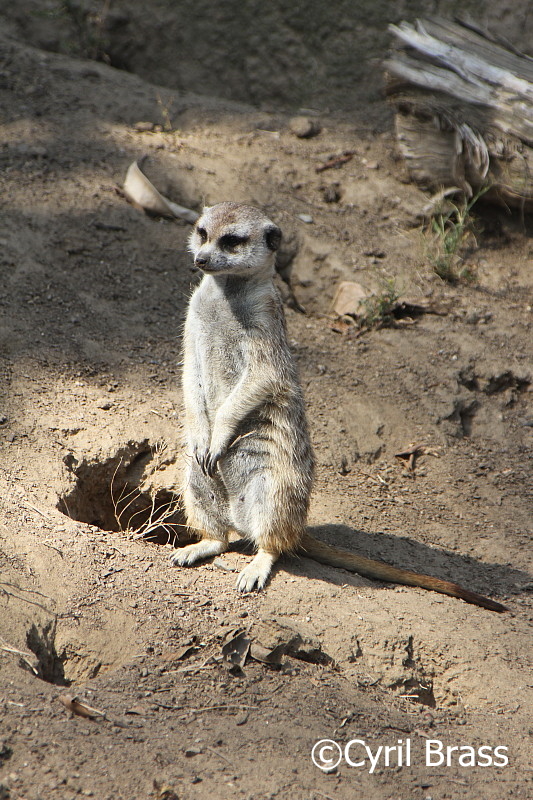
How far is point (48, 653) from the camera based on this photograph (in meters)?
2.71

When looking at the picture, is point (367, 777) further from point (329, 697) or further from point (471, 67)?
point (471, 67)

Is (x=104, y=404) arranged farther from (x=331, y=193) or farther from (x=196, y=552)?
(x=331, y=193)

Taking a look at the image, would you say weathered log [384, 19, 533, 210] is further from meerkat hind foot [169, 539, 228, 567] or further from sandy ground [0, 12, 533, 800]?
meerkat hind foot [169, 539, 228, 567]

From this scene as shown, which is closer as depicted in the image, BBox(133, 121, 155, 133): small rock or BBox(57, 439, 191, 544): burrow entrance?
BBox(57, 439, 191, 544): burrow entrance

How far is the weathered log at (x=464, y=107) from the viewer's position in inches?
218

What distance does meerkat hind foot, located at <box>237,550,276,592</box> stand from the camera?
3.13 m

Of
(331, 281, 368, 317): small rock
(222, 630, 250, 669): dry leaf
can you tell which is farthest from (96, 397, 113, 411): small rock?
(331, 281, 368, 317): small rock

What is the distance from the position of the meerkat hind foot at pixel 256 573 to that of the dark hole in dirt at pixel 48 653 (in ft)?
2.45

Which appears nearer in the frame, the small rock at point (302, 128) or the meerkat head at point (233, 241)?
the meerkat head at point (233, 241)

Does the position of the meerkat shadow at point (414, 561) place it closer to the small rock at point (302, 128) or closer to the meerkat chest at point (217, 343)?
the meerkat chest at point (217, 343)

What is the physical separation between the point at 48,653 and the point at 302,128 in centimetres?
487

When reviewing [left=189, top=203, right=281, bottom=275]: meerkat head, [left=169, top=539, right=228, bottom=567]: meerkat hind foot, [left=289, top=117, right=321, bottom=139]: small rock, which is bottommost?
[left=169, top=539, right=228, bottom=567]: meerkat hind foot

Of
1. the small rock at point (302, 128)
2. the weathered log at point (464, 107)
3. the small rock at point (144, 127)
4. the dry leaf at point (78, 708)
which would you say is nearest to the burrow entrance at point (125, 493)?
the dry leaf at point (78, 708)

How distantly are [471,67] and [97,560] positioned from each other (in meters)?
4.52
